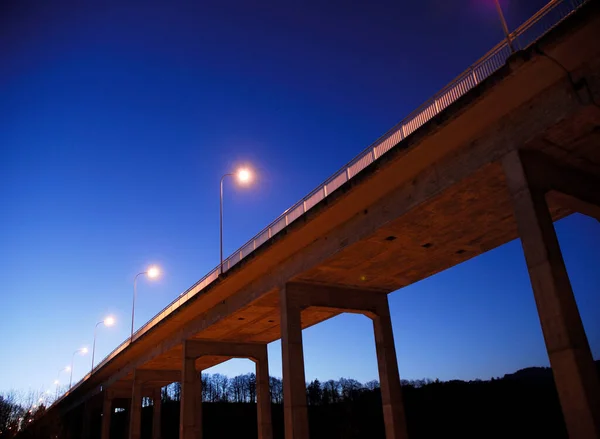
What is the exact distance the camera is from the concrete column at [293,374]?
24.2 m

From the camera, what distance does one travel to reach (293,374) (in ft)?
81.7

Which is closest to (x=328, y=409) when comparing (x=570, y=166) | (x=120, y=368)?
(x=120, y=368)

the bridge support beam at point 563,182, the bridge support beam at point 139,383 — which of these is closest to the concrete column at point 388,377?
the bridge support beam at point 563,182

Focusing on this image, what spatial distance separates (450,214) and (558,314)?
7719 millimetres

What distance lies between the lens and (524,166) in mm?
15234

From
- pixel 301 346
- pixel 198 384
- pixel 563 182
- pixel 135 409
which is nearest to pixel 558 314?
pixel 563 182

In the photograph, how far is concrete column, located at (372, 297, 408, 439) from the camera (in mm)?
26312

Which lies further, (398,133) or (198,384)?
(198,384)

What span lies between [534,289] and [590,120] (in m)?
5.45

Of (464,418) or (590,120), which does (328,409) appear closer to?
(464,418)

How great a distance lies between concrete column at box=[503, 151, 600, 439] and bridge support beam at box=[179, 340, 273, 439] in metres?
31.1

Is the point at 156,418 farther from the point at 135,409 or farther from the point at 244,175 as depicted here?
the point at 244,175

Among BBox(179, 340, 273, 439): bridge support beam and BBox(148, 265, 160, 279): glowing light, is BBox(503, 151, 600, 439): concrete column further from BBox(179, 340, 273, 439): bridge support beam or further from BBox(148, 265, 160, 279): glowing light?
BBox(148, 265, 160, 279): glowing light

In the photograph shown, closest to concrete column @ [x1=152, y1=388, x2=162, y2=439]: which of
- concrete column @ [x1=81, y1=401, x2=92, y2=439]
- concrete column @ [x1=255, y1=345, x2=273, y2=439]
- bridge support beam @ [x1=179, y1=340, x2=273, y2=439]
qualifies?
concrete column @ [x1=81, y1=401, x2=92, y2=439]
